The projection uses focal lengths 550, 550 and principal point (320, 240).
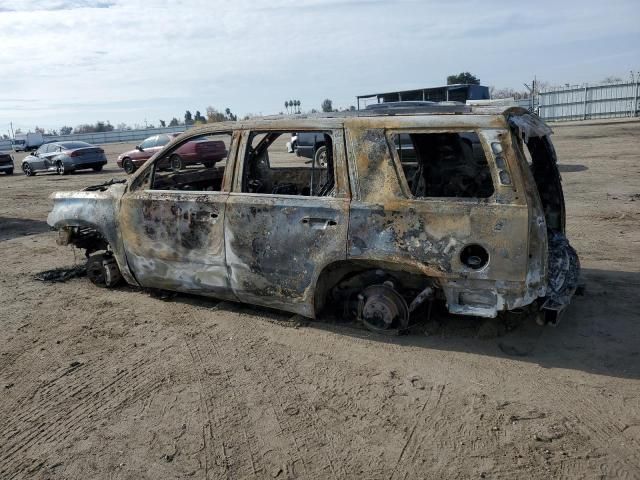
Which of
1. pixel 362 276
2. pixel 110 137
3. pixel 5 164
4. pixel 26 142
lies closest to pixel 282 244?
pixel 362 276

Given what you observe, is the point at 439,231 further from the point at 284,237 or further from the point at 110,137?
the point at 110,137

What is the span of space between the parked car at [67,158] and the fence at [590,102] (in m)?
27.7

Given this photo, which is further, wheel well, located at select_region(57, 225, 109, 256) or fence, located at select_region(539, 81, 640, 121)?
fence, located at select_region(539, 81, 640, 121)

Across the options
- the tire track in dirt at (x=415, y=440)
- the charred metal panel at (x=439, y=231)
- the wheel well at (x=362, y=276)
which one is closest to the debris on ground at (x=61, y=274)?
the wheel well at (x=362, y=276)

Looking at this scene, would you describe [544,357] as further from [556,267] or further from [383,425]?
[383,425]

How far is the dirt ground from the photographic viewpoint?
3043 millimetres

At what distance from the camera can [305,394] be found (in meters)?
3.73

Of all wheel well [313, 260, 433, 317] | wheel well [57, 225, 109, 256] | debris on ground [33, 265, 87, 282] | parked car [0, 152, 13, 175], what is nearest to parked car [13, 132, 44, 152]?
parked car [0, 152, 13, 175]

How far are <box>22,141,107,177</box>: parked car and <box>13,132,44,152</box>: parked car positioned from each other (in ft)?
113

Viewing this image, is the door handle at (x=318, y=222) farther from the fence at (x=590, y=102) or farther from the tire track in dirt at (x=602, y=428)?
the fence at (x=590, y=102)

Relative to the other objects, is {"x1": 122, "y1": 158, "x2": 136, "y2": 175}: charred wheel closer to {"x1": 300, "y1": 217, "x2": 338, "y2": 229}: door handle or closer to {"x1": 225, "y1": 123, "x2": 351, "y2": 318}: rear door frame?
{"x1": 225, "y1": 123, "x2": 351, "y2": 318}: rear door frame

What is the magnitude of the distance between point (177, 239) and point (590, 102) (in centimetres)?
3537

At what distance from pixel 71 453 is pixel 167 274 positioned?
2242 mm

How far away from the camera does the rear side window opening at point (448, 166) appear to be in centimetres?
512
